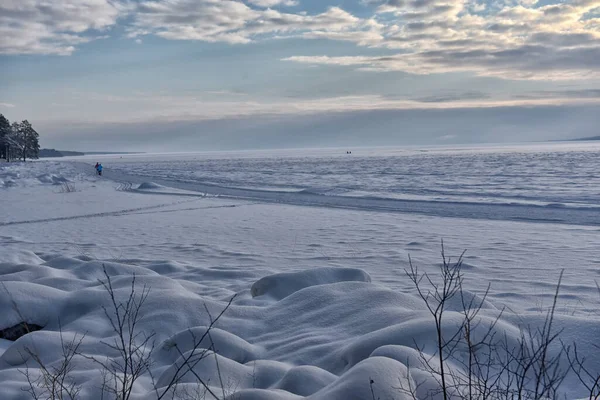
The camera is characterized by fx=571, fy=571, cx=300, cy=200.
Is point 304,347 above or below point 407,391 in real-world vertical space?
below

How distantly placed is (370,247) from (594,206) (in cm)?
982

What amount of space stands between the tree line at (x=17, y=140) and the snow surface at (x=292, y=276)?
82.3 metres

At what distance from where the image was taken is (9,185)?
105 feet

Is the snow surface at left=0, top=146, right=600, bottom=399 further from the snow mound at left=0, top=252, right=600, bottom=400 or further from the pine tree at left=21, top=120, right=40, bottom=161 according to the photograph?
the pine tree at left=21, top=120, right=40, bottom=161

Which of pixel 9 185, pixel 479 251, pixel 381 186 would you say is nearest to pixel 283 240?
pixel 479 251

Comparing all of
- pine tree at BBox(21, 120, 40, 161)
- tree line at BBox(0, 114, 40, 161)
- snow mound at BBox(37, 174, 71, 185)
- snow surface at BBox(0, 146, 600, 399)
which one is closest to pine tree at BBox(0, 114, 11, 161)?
tree line at BBox(0, 114, 40, 161)

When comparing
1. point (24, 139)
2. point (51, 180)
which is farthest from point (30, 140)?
point (51, 180)

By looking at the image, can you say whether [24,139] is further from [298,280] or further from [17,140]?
[298,280]

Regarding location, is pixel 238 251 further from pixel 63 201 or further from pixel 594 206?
pixel 63 201

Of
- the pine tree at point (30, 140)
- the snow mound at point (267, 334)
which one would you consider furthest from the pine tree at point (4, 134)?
the snow mound at point (267, 334)

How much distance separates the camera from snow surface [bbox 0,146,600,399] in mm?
4699

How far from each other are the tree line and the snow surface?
8234cm

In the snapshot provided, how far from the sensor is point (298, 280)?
7309 millimetres

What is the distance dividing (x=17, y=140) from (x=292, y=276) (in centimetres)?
11266
